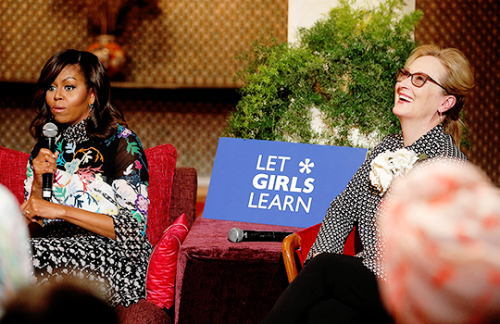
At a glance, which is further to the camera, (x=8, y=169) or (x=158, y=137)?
(x=158, y=137)

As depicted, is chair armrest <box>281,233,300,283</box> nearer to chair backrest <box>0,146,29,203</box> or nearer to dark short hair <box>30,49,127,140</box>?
dark short hair <box>30,49,127,140</box>

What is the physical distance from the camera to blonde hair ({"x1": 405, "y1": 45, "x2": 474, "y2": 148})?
74.5 inches

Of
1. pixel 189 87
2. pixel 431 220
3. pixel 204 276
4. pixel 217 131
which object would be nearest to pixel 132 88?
pixel 189 87

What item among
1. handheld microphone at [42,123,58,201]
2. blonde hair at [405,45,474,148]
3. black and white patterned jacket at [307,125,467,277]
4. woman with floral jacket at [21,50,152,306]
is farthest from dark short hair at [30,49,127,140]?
blonde hair at [405,45,474,148]

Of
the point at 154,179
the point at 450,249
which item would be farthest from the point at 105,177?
the point at 450,249

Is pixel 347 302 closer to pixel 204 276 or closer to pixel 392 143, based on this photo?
pixel 204 276

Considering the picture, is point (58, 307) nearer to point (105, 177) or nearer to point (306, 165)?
point (105, 177)

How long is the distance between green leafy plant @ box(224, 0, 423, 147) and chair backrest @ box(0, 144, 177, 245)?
51cm

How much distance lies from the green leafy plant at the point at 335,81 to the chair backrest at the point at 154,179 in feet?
1.68

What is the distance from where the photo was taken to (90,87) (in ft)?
6.98

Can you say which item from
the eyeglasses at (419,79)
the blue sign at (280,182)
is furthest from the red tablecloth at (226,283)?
the eyeglasses at (419,79)

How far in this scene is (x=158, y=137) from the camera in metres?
5.35

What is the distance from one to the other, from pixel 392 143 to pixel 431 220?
1668 millimetres

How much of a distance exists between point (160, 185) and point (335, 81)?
1.06m
